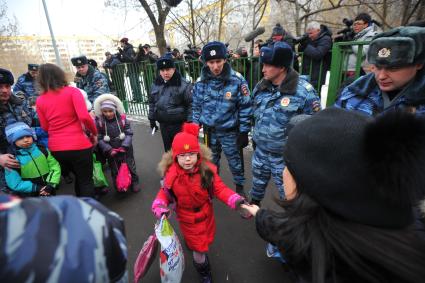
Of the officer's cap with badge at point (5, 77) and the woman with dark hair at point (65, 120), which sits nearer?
the woman with dark hair at point (65, 120)

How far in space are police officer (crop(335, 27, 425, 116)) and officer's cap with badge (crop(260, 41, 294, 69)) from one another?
708mm

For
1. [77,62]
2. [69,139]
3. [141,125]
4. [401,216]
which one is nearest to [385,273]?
[401,216]

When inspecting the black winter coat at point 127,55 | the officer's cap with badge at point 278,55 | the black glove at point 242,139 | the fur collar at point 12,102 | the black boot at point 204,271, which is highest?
the black winter coat at point 127,55

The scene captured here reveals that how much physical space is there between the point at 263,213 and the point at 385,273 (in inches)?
20.3

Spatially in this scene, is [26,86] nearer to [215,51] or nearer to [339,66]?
[215,51]

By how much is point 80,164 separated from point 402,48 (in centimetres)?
299

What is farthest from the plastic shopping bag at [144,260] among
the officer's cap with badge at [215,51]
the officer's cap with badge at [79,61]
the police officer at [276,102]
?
the officer's cap with badge at [79,61]

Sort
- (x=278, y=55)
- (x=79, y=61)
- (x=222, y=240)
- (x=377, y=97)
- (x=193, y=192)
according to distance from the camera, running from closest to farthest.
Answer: (x=377, y=97) → (x=193, y=192) → (x=278, y=55) → (x=222, y=240) → (x=79, y=61)

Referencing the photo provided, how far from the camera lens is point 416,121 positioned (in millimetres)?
661

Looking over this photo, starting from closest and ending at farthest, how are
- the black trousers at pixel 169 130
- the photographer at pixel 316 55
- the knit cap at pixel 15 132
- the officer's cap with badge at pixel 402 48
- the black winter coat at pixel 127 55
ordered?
the officer's cap with badge at pixel 402 48, the knit cap at pixel 15 132, the black trousers at pixel 169 130, the photographer at pixel 316 55, the black winter coat at pixel 127 55

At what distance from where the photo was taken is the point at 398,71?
1559 millimetres

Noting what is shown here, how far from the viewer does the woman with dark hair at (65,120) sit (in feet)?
8.48

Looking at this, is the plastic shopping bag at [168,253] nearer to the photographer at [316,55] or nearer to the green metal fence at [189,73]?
the green metal fence at [189,73]

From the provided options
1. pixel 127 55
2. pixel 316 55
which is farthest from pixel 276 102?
pixel 127 55
